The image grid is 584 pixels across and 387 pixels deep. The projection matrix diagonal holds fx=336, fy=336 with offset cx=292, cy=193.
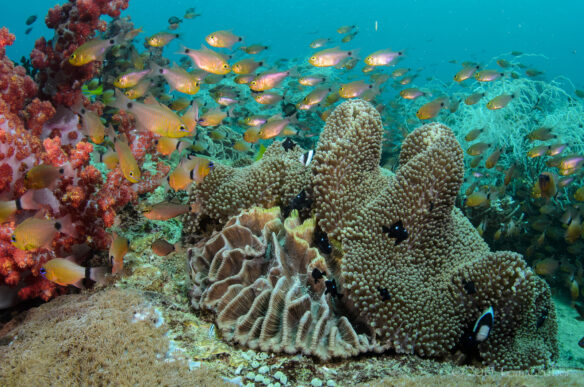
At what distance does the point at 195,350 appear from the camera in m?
2.62

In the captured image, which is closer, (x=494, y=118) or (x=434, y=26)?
(x=494, y=118)

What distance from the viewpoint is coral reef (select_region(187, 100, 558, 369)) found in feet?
9.73

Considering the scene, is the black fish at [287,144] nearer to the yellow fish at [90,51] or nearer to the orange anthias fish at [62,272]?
the yellow fish at [90,51]

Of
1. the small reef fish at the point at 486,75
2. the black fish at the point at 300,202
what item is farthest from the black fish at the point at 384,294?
the small reef fish at the point at 486,75

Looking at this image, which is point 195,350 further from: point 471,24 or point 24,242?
point 471,24

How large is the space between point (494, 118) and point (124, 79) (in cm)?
957

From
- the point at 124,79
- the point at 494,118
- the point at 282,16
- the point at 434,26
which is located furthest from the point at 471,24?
the point at 124,79

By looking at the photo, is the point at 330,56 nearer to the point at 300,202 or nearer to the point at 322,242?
the point at 300,202

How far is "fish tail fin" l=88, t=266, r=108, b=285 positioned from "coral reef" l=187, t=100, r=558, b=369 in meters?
0.88

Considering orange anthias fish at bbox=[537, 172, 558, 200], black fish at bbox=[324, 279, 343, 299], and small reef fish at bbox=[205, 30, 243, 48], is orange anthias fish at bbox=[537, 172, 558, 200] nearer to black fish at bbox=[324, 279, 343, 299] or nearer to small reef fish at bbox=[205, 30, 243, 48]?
black fish at bbox=[324, 279, 343, 299]

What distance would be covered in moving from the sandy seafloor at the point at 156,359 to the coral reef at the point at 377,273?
149 mm

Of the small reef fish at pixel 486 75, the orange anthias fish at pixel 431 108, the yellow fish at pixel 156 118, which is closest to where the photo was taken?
the yellow fish at pixel 156 118

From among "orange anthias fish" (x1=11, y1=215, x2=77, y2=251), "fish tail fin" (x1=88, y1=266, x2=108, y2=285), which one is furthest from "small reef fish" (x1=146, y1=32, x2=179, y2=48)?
"fish tail fin" (x1=88, y1=266, x2=108, y2=285)

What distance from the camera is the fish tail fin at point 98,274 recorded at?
3.19 meters
